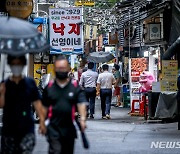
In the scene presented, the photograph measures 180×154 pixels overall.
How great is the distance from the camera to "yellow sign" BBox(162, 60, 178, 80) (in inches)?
846

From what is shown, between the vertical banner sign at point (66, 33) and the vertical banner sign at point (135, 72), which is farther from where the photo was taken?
the vertical banner sign at point (135, 72)

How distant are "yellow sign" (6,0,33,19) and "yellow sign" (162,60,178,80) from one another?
190 inches

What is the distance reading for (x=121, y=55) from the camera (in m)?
46.0

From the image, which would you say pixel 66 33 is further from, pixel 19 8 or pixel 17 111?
pixel 17 111

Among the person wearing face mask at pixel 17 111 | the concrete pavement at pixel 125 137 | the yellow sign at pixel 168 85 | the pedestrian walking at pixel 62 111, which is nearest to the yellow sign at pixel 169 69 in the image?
the yellow sign at pixel 168 85

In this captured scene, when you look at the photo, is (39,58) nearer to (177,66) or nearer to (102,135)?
(177,66)

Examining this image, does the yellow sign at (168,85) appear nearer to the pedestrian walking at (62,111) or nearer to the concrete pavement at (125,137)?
the concrete pavement at (125,137)

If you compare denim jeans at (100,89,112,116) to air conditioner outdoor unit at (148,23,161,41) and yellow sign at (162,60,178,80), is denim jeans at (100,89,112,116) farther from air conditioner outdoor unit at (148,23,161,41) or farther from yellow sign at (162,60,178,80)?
air conditioner outdoor unit at (148,23,161,41)

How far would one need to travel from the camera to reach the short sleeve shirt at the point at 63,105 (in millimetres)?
9586

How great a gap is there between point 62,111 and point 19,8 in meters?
10.1

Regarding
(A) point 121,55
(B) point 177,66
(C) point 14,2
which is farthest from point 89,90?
(A) point 121,55

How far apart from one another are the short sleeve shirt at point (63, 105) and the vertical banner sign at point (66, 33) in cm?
1398

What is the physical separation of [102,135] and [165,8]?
6.21 metres

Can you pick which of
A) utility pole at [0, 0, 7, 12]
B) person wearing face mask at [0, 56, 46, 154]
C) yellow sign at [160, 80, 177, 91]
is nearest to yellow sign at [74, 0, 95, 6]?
yellow sign at [160, 80, 177, 91]
